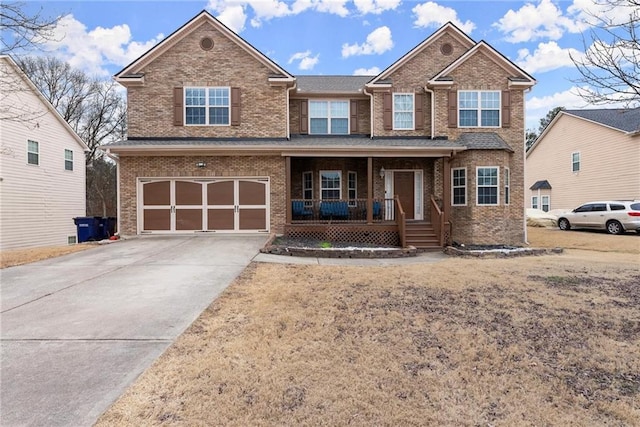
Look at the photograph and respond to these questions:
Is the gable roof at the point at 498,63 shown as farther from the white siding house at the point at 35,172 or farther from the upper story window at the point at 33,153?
the upper story window at the point at 33,153

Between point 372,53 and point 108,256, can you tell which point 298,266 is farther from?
point 372,53

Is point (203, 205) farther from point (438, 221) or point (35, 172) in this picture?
point (35, 172)

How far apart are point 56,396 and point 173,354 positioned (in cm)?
102

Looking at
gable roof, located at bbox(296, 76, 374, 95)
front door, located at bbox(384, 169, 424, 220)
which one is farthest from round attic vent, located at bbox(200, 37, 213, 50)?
front door, located at bbox(384, 169, 424, 220)

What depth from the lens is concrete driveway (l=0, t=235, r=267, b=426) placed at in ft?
9.75

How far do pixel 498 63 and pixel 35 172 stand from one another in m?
21.6

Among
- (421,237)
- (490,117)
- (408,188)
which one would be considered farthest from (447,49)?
(421,237)

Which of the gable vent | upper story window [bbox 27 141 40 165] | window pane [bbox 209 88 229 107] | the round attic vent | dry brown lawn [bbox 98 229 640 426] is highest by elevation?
the gable vent

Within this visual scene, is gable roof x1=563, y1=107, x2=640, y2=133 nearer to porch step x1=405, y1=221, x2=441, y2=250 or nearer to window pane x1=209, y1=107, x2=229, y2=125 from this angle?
porch step x1=405, y1=221, x2=441, y2=250

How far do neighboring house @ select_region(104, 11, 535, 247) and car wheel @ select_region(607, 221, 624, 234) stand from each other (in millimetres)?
6611

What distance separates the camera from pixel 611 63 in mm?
5273

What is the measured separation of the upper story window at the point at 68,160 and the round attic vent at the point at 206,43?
10989 mm

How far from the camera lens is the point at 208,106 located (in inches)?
545

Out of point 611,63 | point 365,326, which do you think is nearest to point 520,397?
point 365,326
